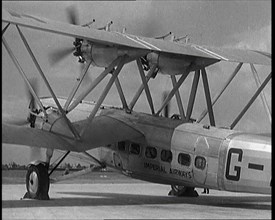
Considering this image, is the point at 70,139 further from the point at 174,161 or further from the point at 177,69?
the point at 177,69

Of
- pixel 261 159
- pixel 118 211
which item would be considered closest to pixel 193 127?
pixel 261 159

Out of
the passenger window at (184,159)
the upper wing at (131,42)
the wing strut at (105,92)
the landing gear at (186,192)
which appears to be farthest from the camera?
the landing gear at (186,192)

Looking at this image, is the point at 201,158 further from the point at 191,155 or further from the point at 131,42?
the point at 131,42

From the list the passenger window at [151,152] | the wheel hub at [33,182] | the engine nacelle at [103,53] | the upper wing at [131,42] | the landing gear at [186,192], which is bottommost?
the landing gear at [186,192]

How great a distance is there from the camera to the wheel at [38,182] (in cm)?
1881

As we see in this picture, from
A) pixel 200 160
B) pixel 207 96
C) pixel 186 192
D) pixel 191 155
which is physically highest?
pixel 207 96

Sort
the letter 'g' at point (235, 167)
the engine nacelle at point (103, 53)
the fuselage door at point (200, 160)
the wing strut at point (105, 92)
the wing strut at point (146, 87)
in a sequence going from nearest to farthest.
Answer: the letter 'g' at point (235, 167) → the fuselage door at point (200, 160) → the wing strut at point (105, 92) → the engine nacelle at point (103, 53) → the wing strut at point (146, 87)

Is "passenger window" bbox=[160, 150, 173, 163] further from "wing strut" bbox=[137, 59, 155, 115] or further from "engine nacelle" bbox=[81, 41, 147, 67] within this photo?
"engine nacelle" bbox=[81, 41, 147, 67]

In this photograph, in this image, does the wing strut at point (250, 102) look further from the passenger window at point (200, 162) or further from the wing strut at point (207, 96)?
the passenger window at point (200, 162)

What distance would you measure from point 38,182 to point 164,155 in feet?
13.8

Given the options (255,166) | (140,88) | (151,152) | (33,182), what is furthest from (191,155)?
(33,182)

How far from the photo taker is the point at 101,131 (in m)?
20.2

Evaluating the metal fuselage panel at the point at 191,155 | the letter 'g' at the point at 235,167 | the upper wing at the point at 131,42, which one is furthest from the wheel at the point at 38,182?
the letter 'g' at the point at 235,167

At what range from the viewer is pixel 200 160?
1778cm
